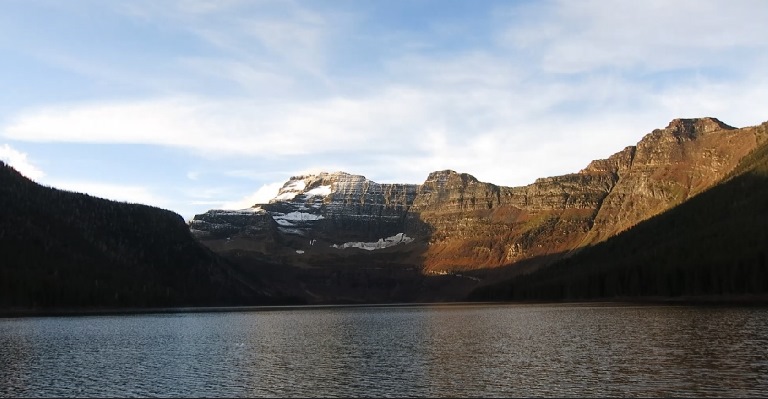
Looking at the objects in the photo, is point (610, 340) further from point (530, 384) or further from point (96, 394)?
point (96, 394)

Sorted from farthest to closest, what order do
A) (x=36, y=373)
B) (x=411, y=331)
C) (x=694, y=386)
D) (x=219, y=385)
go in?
(x=411, y=331)
(x=36, y=373)
(x=219, y=385)
(x=694, y=386)

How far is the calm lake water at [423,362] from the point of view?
60.8 m

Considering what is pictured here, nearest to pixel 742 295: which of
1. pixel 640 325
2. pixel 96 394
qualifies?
pixel 640 325

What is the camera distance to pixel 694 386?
56531 millimetres

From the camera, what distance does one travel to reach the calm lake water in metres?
60.8

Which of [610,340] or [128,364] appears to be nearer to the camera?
[128,364]

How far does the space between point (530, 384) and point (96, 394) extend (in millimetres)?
36933

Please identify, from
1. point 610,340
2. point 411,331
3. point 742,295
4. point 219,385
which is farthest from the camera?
point 742,295

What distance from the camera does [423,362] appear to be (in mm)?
79688

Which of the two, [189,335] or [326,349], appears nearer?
[326,349]

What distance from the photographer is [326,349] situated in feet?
324

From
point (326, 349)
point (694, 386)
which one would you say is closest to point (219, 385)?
point (326, 349)

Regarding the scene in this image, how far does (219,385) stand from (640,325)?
73.6 meters

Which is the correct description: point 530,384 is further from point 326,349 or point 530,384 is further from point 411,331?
point 411,331
